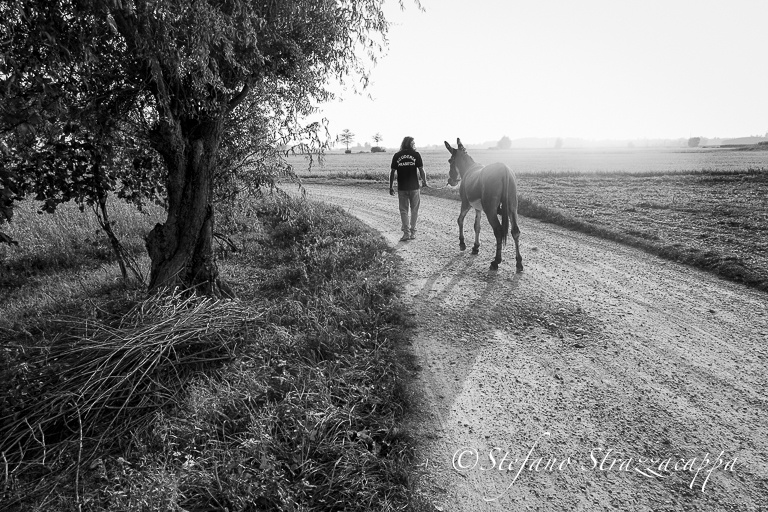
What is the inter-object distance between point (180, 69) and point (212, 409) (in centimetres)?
354

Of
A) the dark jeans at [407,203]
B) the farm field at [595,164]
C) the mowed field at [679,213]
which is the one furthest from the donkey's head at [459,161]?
the farm field at [595,164]

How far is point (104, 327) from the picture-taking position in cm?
438

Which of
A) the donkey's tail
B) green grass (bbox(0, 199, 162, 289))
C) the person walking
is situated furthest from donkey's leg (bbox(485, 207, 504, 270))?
green grass (bbox(0, 199, 162, 289))

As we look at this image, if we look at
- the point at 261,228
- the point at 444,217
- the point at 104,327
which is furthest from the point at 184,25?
the point at 444,217

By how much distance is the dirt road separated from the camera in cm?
290

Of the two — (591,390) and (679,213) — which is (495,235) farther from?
(679,213)

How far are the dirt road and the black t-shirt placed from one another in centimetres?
312

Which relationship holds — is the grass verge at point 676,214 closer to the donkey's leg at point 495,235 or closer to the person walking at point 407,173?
the donkey's leg at point 495,235

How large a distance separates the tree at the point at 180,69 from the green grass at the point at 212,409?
1273 mm

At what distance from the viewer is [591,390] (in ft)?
12.8

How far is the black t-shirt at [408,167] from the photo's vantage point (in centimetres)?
952

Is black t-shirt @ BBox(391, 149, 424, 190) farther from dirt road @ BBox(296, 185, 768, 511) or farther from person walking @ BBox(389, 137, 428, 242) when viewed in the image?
dirt road @ BBox(296, 185, 768, 511)

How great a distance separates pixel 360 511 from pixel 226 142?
6478 millimetres

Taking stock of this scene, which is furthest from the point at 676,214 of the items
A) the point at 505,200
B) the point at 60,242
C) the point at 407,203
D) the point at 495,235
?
the point at 60,242
